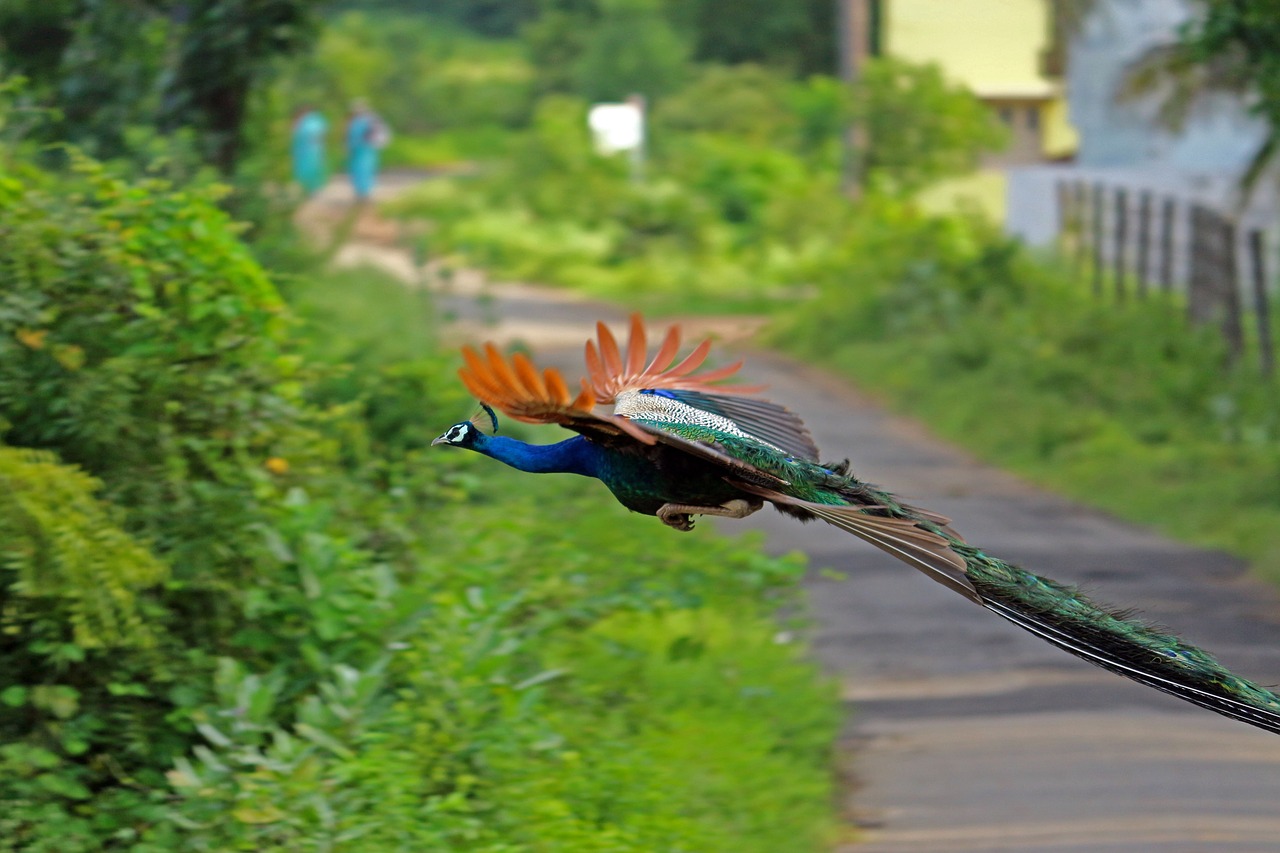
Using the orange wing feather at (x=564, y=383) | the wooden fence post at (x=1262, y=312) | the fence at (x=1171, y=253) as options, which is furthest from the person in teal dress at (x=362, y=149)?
the orange wing feather at (x=564, y=383)

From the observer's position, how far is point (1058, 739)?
22.8ft

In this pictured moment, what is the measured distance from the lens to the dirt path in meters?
6.17

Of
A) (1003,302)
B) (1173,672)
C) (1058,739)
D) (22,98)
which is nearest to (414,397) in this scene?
(22,98)

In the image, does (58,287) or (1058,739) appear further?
(1058,739)

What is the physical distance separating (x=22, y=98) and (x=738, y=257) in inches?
561

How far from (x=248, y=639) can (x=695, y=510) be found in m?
2.20

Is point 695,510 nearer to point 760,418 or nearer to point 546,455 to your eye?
point 546,455

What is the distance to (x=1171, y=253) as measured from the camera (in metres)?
15.5

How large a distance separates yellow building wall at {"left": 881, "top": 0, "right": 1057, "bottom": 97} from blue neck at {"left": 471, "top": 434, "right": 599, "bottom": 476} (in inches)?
1017

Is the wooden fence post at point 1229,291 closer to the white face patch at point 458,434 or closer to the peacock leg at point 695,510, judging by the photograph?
the peacock leg at point 695,510

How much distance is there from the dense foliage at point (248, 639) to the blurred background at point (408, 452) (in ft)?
0.05

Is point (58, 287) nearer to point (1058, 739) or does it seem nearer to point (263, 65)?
point (1058, 739)

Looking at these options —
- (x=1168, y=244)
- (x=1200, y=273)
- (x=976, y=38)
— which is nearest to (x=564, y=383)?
(x=1200, y=273)

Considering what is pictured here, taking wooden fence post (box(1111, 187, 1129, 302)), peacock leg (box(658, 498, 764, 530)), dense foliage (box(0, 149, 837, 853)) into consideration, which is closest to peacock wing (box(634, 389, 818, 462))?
peacock leg (box(658, 498, 764, 530))
